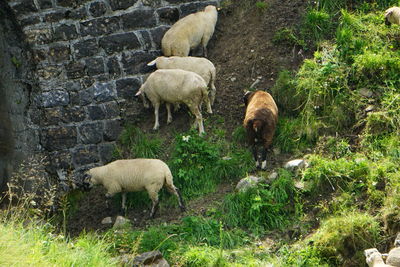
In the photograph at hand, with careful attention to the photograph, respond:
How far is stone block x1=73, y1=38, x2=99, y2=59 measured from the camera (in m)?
11.3

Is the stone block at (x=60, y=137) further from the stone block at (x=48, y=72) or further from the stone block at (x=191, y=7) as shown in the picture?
the stone block at (x=191, y=7)

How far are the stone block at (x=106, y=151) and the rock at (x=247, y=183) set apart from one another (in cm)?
246

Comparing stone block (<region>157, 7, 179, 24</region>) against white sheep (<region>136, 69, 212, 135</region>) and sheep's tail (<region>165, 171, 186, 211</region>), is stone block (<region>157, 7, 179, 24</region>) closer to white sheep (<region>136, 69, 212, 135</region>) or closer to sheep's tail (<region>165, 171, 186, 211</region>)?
white sheep (<region>136, 69, 212, 135</region>)

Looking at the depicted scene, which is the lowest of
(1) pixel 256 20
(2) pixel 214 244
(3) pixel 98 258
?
(2) pixel 214 244

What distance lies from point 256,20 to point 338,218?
Answer: 435 centimetres

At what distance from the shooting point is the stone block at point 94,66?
11.4 m

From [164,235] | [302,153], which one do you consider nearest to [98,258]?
[164,235]

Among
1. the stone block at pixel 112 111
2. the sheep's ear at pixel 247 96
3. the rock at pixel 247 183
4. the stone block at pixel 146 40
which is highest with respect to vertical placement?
the stone block at pixel 146 40

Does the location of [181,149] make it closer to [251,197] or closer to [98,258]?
[251,197]

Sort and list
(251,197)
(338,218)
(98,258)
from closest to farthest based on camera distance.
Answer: (98,258)
(338,218)
(251,197)

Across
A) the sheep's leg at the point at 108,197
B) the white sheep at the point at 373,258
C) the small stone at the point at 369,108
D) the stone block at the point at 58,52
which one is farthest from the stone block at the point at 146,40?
the white sheep at the point at 373,258

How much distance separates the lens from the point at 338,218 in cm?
873

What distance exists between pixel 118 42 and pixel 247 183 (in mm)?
3305

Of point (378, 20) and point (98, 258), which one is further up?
point (378, 20)
